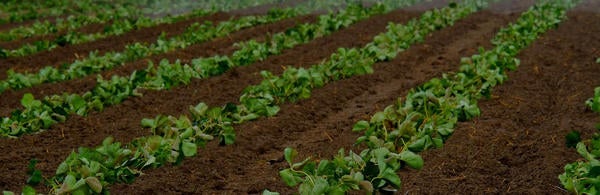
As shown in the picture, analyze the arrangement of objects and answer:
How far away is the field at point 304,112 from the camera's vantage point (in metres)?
4.93

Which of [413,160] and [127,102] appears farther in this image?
[127,102]

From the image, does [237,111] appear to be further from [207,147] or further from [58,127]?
[58,127]

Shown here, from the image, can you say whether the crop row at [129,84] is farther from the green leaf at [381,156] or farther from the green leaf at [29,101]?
the green leaf at [381,156]

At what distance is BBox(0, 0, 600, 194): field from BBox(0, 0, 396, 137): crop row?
0.06ft

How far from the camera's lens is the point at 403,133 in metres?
5.30

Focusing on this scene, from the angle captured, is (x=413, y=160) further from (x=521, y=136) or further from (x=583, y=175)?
(x=521, y=136)

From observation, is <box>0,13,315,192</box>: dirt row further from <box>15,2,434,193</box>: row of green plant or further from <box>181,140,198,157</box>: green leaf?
<box>181,140,198,157</box>: green leaf

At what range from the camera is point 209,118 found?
6020 millimetres

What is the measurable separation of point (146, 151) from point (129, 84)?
291 centimetres

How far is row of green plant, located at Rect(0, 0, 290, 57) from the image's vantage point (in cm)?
1180

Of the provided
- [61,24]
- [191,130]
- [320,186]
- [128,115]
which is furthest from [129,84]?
[61,24]

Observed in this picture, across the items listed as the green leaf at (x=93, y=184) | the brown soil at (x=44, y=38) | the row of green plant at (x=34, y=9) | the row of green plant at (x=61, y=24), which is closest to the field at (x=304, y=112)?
the green leaf at (x=93, y=184)

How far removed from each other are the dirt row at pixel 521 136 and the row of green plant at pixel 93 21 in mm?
7550

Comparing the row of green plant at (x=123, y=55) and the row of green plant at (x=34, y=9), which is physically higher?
the row of green plant at (x=123, y=55)
